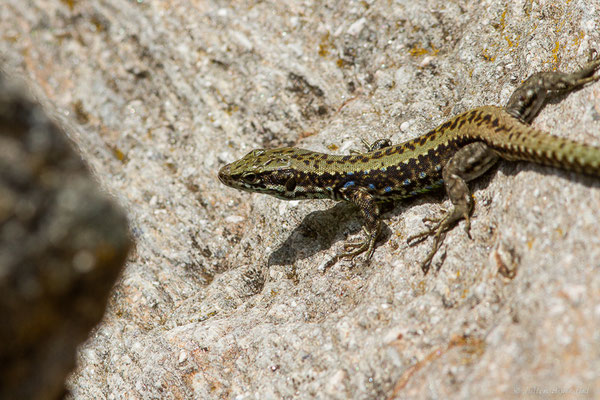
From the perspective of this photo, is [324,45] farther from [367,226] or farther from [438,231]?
[438,231]

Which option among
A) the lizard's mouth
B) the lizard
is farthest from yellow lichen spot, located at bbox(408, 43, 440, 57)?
the lizard's mouth

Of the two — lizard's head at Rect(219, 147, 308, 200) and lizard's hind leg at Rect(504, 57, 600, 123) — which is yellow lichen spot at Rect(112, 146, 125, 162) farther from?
lizard's hind leg at Rect(504, 57, 600, 123)

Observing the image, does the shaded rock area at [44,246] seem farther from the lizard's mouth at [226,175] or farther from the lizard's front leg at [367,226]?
the lizard's front leg at [367,226]

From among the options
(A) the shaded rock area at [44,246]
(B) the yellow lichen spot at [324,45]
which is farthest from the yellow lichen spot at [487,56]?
(A) the shaded rock area at [44,246]

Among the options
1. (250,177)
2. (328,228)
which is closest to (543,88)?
(328,228)

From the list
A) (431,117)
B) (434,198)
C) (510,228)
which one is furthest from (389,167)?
(510,228)

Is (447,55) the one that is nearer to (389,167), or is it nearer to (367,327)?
(389,167)
